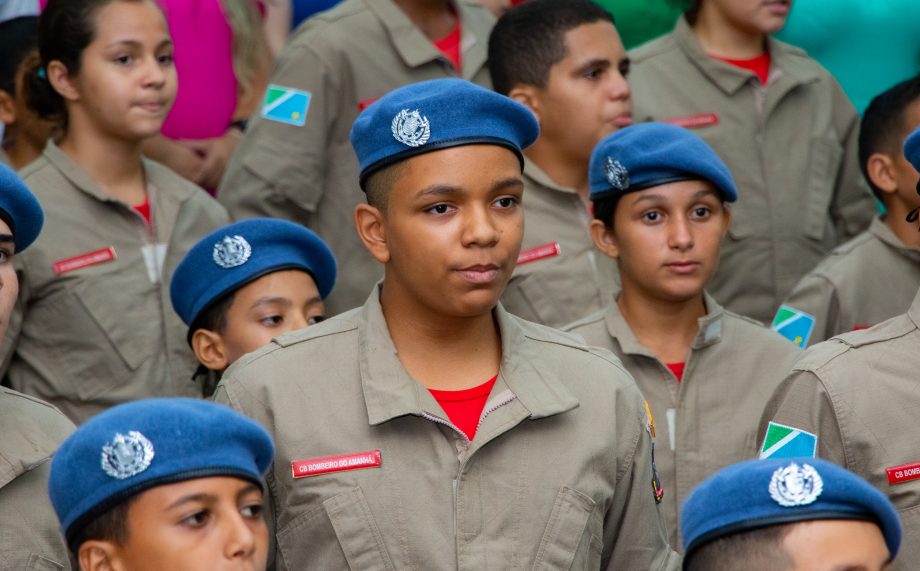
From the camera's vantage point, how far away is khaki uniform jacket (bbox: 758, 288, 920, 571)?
380 centimetres

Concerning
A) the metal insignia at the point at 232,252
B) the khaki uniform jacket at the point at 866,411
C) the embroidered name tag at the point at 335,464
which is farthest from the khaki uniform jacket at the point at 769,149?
the embroidered name tag at the point at 335,464

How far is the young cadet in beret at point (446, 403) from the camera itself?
342cm

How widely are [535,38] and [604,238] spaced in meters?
1.15

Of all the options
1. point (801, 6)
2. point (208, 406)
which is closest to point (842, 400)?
point (208, 406)

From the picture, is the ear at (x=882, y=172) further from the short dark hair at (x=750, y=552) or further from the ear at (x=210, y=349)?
the short dark hair at (x=750, y=552)

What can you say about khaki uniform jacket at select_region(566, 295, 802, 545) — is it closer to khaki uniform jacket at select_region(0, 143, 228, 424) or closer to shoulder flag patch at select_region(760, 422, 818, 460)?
shoulder flag patch at select_region(760, 422, 818, 460)

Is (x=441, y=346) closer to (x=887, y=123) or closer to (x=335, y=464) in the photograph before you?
(x=335, y=464)

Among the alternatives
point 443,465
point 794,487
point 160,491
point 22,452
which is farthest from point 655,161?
point 160,491

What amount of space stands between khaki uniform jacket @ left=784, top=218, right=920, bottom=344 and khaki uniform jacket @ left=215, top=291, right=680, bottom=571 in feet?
6.74

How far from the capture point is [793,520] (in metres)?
3.11

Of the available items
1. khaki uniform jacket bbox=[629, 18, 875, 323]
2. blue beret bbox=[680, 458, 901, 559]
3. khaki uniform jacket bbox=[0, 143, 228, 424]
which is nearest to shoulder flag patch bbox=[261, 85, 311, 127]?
khaki uniform jacket bbox=[0, 143, 228, 424]

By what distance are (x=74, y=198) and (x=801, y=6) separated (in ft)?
11.0

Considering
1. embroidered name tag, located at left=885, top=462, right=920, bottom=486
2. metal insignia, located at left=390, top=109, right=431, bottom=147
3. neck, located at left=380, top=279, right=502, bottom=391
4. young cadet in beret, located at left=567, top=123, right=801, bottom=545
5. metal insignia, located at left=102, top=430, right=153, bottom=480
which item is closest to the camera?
metal insignia, located at left=102, top=430, right=153, bottom=480

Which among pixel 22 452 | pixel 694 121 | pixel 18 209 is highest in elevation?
pixel 694 121
